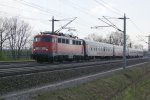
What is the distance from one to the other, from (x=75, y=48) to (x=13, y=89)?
3071 cm

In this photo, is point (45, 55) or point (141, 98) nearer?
point (141, 98)

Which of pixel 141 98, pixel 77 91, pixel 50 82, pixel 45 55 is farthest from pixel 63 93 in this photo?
pixel 45 55

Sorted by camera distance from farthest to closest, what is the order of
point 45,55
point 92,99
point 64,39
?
1. point 64,39
2. point 45,55
3. point 92,99

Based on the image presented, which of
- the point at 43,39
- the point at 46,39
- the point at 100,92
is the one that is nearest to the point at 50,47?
the point at 46,39

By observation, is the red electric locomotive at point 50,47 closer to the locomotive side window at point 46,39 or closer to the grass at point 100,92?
the locomotive side window at point 46,39

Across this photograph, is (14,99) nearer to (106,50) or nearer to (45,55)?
(45,55)

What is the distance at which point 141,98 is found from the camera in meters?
22.9

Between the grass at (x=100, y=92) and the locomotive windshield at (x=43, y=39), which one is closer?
the grass at (x=100, y=92)

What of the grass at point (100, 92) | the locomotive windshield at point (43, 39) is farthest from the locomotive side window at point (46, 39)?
the grass at point (100, 92)

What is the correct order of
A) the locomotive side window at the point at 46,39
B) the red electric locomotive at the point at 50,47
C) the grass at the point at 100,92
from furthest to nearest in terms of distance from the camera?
the locomotive side window at the point at 46,39, the red electric locomotive at the point at 50,47, the grass at the point at 100,92

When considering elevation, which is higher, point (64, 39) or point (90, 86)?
point (64, 39)

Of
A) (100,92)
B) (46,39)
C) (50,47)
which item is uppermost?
(46,39)

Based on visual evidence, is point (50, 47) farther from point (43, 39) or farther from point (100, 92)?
A: point (100, 92)

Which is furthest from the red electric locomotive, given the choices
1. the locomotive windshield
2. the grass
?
the grass
